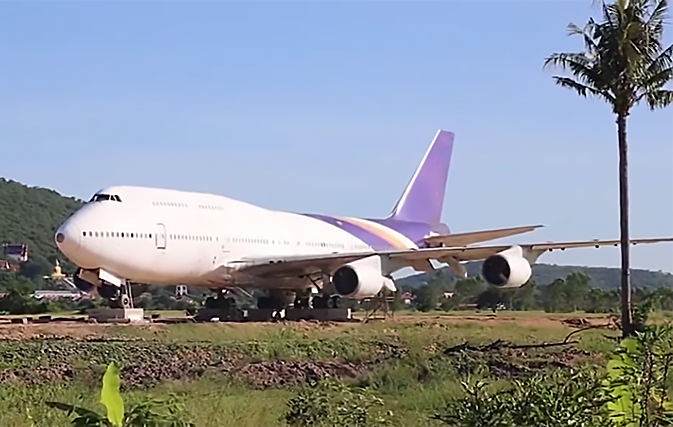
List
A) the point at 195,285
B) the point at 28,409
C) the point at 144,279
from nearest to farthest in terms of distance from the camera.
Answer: the point at 28,409 < the point at 144,279 < the point at 195,285

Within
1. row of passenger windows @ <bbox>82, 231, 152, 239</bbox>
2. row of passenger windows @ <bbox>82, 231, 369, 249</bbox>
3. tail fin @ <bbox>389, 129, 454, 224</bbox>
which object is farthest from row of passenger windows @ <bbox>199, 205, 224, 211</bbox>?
tail fin @ <bbox>389, 129, 454, 224</bbox>

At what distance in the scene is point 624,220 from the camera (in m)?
25.0

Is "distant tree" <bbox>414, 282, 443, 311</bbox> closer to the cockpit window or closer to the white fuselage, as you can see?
the white fuselage

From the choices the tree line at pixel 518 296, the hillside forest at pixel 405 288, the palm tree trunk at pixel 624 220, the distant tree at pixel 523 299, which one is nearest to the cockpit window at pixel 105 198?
the hillside forest at pixel 405 288

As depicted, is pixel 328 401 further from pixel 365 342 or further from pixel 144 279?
pixel 144 279

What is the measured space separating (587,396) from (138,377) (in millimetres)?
10705

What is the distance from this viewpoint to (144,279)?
34406mm

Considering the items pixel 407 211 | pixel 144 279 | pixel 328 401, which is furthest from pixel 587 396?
pixel 407 211

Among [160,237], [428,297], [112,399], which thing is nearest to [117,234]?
[160,237]

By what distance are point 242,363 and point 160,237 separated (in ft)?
49.4

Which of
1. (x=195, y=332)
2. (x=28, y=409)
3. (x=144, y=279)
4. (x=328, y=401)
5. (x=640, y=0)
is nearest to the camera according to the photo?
(x=28, y=409)

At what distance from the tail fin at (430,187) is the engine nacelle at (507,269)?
12838 mm

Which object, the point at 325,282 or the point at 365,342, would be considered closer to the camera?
the point at 365,342

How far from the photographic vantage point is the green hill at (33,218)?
110812 millimetres
